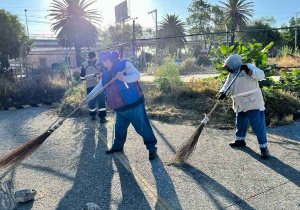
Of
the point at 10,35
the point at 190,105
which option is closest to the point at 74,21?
the point at 10,35

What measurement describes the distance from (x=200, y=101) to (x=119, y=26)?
48.6 m

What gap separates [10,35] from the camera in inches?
657

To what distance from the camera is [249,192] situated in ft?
13.8

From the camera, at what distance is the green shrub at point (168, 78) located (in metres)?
10.2

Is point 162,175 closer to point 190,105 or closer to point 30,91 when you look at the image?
point 190,105

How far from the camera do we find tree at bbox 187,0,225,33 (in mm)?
51125

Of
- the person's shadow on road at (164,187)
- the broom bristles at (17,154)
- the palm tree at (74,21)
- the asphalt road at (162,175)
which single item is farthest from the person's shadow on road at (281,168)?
the palm tree at (74,21)

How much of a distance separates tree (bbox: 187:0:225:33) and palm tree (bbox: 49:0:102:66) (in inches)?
926

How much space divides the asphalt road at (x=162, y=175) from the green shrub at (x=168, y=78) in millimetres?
3098

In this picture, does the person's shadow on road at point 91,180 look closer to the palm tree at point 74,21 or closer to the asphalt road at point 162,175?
the asphalt road at point 162,175

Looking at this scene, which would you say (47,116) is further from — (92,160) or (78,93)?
(92,160)

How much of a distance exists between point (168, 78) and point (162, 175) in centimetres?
563

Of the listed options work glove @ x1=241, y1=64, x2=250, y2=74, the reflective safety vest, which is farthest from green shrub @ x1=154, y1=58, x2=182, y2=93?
work glove @ x1=241, y1=64, x2=250, y2=74

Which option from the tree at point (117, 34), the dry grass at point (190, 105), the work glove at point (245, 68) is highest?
the tree at point (117, 34)
